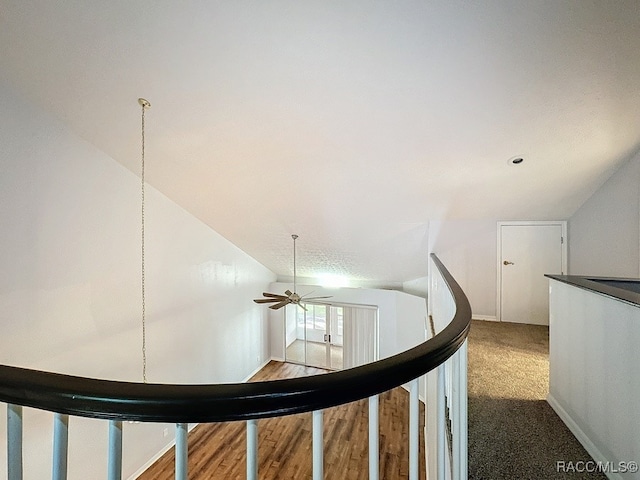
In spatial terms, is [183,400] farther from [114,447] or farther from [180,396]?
[114,447]

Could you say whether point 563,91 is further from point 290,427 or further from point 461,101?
point 290,427

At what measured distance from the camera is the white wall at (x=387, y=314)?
601cm

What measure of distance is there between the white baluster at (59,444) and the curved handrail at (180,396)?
55 millimetres

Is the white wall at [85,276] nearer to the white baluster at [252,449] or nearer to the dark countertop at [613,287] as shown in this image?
the white baluster at [252,449]

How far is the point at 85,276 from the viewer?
347 centimetres

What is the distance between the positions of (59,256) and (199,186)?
5.69ft

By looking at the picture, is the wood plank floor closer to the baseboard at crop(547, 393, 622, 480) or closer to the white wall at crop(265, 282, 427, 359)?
the white wall at crop(265, 282, 427, 359)

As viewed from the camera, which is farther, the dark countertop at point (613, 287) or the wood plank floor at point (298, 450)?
the wood plank floor at point (298, 450)

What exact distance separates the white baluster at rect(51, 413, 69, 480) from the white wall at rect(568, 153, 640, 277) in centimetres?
500

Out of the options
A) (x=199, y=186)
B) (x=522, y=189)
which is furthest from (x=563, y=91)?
(x=199, y=186)

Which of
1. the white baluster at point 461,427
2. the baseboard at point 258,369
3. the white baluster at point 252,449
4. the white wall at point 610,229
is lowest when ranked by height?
the baseboard at point 258,369

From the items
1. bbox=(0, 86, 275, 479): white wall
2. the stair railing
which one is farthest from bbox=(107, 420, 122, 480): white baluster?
bbox=(0, 86, 275, 479): white wall

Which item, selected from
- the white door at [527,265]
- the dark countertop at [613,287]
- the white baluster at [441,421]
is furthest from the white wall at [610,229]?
the white baluster at [441,421]

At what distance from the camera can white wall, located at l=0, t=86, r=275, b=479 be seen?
2814 mm
